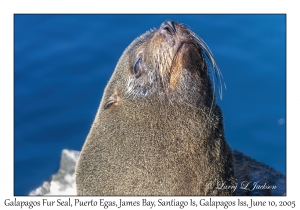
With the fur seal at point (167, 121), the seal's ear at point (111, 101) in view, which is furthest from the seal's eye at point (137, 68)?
the seal's ear at point (111, 101)

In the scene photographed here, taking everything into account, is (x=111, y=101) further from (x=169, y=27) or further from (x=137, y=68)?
(x=169, y=27)

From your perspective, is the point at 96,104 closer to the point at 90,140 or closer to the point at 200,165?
the point at 90,140

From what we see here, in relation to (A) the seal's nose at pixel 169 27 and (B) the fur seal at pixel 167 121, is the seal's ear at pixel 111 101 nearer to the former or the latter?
(B) the fur seal at pixel 167 121

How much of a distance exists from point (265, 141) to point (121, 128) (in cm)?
610

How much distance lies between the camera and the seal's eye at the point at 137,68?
466cm

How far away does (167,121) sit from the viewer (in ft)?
15.0

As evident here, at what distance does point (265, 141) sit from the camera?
34.2ft

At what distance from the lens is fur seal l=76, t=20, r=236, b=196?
4.41m

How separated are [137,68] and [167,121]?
55 centimetres

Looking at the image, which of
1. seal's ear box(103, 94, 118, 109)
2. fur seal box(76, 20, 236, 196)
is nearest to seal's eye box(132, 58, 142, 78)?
fur seal box(76, 20, 236, 196)

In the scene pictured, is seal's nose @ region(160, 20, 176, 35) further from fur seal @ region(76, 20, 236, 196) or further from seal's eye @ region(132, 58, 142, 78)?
seal's eye @ region(132, 58, 142, 78)

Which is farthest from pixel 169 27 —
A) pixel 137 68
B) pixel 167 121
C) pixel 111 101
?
pixel 111 101

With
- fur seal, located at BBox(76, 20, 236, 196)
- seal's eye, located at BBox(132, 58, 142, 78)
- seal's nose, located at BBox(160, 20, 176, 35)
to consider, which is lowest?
fur seal, located at BBox(76, 20, 236, 196)

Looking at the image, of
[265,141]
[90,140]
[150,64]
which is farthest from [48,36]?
[150,64]
